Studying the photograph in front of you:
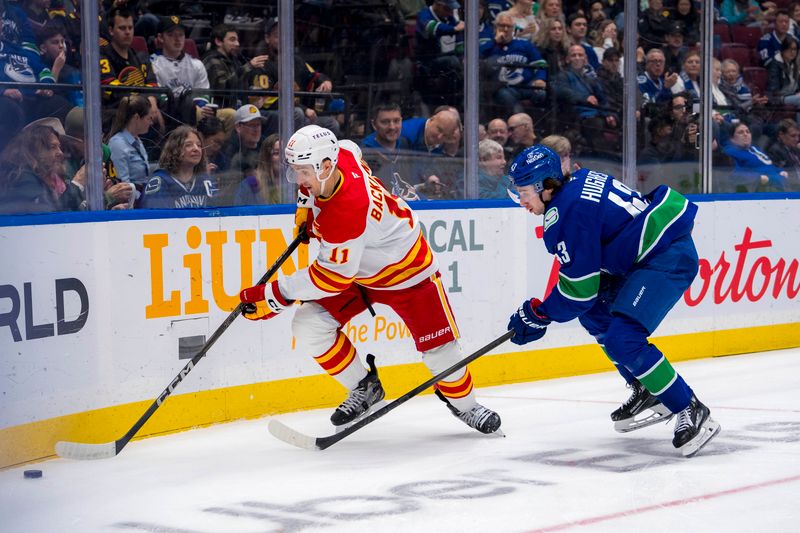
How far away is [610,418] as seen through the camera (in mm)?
4898

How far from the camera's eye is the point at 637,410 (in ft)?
14.7

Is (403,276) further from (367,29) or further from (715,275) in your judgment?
(715,275)

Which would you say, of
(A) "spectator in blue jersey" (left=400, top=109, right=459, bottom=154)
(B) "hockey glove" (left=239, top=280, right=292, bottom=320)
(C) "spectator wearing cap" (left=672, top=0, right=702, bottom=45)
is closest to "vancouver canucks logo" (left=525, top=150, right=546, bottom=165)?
(B) "hockey glove" (left=239, top=280, right=292, bottom=320)

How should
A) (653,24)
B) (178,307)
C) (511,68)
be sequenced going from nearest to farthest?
(178,307) → (511,68) → (653,24)

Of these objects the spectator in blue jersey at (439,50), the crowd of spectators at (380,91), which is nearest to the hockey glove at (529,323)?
the crowd of spectators at (380,91)

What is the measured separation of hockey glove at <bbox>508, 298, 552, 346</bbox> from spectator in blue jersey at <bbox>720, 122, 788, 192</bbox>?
3.40 metres

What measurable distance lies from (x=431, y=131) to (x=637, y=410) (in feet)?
6.99

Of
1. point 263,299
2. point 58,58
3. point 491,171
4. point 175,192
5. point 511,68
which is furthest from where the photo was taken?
point 511,68

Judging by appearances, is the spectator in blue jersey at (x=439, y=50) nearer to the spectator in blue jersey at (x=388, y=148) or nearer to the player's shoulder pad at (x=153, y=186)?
the spectator in blue jersey at (x=388, y=148)

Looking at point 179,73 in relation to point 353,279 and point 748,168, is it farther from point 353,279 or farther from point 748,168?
point 748,168

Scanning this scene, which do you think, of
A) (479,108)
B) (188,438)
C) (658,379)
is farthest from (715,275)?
(188,438)

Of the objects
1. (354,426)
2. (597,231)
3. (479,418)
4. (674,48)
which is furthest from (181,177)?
(674,48)

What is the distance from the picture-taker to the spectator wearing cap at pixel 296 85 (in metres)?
5.42

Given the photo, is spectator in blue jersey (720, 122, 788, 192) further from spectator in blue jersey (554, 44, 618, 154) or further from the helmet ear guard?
the helmet ear guard
